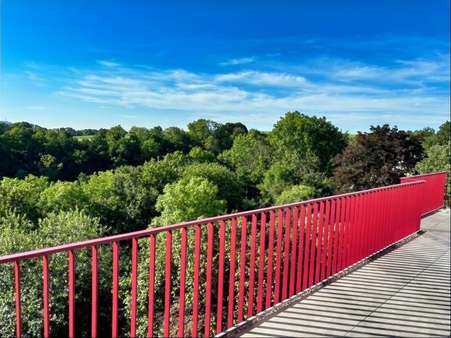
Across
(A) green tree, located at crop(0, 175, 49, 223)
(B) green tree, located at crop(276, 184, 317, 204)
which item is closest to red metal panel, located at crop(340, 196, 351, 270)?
(A) green tree, located at crop(0, 175, 49, 223)

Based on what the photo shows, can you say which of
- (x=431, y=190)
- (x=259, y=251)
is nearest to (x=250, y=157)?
(x=431, y=190)

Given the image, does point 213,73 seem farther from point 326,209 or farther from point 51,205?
point 326,209

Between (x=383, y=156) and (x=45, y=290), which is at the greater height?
(x=383, y=156)

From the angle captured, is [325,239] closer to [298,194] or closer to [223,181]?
[298,194]

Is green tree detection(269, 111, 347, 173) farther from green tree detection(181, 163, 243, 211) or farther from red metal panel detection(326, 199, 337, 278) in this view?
red metal panel detection(326, 199, 337, 278)

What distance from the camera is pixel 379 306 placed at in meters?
3.68

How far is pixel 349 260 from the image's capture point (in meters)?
4.73

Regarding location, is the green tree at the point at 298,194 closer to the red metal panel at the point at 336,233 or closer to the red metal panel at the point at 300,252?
the red metal panel at the point at 336,233

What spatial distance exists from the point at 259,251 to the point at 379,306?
115 cm

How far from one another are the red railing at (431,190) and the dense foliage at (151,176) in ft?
16.5

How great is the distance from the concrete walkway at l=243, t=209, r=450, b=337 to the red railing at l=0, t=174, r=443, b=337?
0.62 ft

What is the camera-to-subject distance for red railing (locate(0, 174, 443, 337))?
85.7 inches

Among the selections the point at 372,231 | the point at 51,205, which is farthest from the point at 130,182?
the point at 372,231

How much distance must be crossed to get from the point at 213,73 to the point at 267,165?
21213mm
